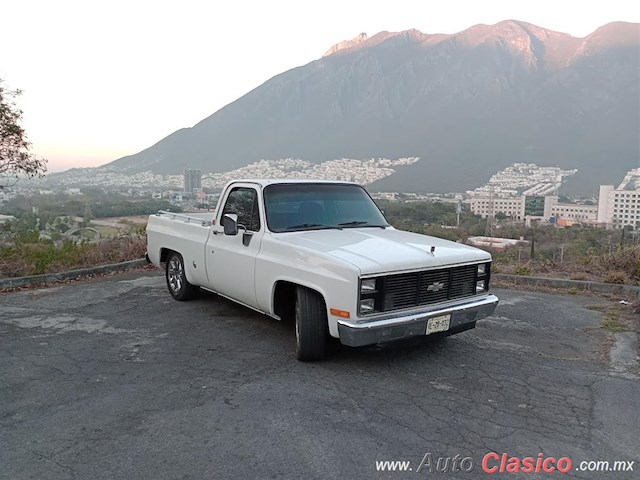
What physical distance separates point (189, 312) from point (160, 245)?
141cm

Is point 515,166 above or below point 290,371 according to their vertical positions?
above

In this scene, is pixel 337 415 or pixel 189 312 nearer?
pixel 337 415

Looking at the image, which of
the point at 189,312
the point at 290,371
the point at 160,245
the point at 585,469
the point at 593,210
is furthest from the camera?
the point at 593,210

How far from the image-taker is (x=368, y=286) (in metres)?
4.38

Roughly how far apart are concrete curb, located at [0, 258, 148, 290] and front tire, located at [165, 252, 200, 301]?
2.71 m


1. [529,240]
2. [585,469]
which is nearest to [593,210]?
[529,240]

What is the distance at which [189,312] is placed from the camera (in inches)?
→ 265

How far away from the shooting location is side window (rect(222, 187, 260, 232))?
5754 millimetres

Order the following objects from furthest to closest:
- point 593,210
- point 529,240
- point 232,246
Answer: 1. point 593,210
2. point 529,240
3. point 232,246

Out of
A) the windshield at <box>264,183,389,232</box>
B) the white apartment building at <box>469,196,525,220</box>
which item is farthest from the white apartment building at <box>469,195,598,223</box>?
the windshield at <box>264,183,389,232</box>

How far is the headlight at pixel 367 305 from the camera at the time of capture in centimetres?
437

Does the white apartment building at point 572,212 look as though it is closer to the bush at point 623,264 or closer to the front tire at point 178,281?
the bush at point 623,264

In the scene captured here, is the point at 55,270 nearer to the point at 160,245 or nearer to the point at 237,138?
the point at 160,245

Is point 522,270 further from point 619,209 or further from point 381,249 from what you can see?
point 619,209
